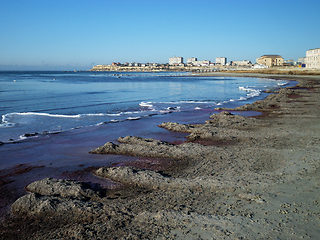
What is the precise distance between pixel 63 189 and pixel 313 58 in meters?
104

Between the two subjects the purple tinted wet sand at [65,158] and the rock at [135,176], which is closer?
the rock at [135,176]

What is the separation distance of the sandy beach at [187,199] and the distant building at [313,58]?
95.0 m

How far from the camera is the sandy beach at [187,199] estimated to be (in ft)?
13.7

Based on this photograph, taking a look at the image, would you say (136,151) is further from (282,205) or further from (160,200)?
(282,205)

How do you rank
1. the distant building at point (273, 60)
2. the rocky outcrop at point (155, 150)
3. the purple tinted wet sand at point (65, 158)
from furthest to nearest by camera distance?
the distant building at point (273, 60), the rocky outcrop at point (155, 150), the purple tinted wet sand at point (65, 158)

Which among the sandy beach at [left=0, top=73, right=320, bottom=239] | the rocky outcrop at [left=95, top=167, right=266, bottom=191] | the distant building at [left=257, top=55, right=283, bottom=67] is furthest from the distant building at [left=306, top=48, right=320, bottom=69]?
the rocky outcrop at [left=95, top=167, right=266, bottom=191]

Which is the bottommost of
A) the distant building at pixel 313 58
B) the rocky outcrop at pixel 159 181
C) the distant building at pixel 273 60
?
the rocky outcrop at pixel 159 181

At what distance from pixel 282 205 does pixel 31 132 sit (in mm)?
11336

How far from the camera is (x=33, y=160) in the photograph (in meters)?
8.26

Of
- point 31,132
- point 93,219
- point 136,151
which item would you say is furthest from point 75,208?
point 31,132

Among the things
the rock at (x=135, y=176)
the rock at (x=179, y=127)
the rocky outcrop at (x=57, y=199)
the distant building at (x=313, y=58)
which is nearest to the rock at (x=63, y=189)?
the rocky outcrop at (x=57, y=199)

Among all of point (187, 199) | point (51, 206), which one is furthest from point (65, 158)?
point (187, 199)

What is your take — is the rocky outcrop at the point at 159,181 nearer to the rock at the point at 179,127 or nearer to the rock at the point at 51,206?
the rock at the point at 51,206

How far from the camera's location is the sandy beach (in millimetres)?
4184
